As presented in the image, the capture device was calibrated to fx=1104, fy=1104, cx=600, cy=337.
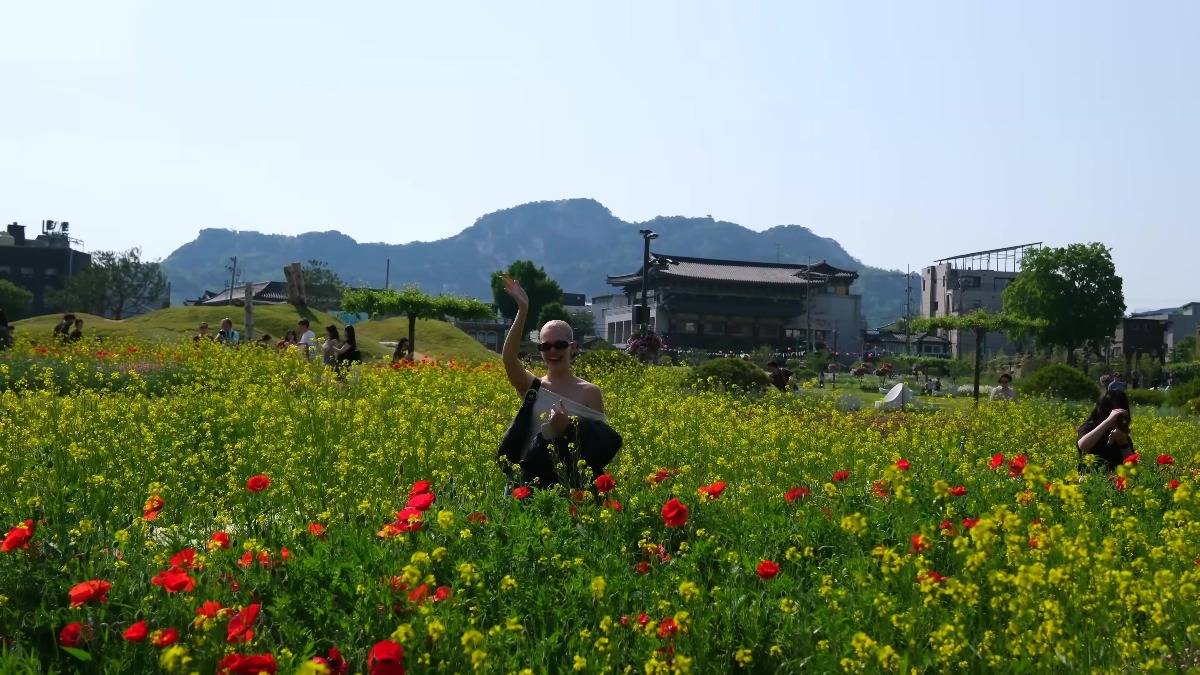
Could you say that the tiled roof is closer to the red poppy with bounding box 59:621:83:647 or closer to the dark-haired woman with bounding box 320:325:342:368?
the dark-haired woman with bounding box 320:325:342:368

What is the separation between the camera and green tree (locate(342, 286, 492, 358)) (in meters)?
28.5

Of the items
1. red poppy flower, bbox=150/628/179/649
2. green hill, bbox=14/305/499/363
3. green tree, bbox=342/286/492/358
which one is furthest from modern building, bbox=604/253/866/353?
red poppy flower, bbox=150/628/179/649

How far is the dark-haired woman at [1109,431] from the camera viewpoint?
23.8ft

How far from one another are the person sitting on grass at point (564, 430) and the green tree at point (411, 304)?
73.3ft

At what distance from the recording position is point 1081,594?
12.0 feet

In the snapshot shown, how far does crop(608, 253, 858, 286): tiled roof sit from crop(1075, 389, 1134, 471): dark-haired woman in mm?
63066

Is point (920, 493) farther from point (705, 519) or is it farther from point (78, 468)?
point (78, 468)

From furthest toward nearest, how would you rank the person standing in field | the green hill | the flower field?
the green hill < the person standing in field < the flower field

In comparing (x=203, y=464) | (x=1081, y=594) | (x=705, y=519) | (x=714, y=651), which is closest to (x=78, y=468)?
(x=203, y=464)

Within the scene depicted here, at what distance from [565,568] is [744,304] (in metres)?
68.8

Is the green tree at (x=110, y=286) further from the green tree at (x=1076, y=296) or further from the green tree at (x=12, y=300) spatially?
the green tree at (x=1076, y=296)

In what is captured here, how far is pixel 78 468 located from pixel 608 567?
407 cm

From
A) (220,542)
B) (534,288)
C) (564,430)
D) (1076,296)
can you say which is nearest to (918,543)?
(564,430)

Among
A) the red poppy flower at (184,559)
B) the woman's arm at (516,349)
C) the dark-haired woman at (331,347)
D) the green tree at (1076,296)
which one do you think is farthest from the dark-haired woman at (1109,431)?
the green tree at (1076,296)
